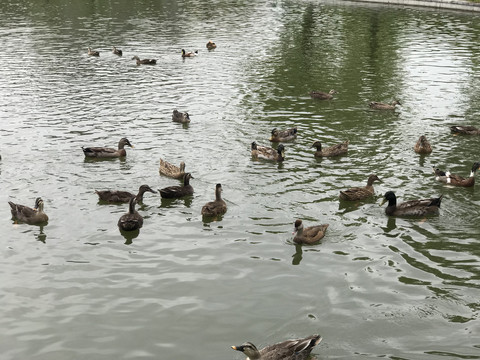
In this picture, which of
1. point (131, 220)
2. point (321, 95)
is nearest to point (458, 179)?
point (131, 220)

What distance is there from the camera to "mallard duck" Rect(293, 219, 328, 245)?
53.9 ft

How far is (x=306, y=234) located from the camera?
1647 centimetres

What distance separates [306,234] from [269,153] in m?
6.42

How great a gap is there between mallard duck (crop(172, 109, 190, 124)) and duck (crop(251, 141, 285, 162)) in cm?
522

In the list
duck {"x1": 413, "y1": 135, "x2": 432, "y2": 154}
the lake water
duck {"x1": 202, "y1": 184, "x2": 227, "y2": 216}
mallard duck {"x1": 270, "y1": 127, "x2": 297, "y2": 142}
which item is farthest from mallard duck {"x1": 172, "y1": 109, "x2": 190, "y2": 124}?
duck {"x1": 413, "y1": 135, "x2": 432, "y2": 154}

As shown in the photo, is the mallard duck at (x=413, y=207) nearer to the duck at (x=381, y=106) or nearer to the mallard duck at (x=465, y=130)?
the mallard duck at (x=465, y=130)

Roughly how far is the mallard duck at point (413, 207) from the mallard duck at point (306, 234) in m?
2.63

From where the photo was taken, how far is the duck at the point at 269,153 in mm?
22328

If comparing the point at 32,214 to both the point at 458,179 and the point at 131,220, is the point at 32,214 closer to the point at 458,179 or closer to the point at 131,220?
the point at 131,220

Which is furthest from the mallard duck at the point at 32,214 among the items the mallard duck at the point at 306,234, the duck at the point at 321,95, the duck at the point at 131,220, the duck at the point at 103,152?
the duck at the point at 321,95

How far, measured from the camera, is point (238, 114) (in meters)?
28.7

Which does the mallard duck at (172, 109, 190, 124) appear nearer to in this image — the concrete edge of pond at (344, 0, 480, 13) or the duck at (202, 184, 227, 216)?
the duck at (202, 184, 227, 216)

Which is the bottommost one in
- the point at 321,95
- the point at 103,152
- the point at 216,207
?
the point at 216,207

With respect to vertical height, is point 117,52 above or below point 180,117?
above
